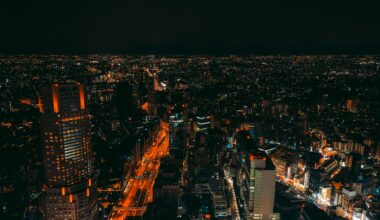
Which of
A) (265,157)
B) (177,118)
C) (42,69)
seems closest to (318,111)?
(177,118)

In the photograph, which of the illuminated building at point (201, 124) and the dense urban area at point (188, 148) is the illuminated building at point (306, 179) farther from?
the illuminated building at point (201, 124)

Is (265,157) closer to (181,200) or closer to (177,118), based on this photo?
(181,200)

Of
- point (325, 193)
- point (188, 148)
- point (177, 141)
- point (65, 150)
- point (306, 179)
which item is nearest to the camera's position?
point (65, 150)

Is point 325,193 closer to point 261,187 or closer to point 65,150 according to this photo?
point 261,187

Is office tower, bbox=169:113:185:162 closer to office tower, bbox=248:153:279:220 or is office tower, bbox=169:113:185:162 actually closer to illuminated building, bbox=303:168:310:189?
office tower, bbox=248:153:279:220

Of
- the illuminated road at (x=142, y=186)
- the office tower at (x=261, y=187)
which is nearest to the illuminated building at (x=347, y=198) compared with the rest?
the office tower at (x=261, y=187)

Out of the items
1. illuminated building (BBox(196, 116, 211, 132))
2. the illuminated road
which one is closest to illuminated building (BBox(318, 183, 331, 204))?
the illuminated road

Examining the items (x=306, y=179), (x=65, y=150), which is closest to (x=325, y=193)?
(x=306, y=179)
